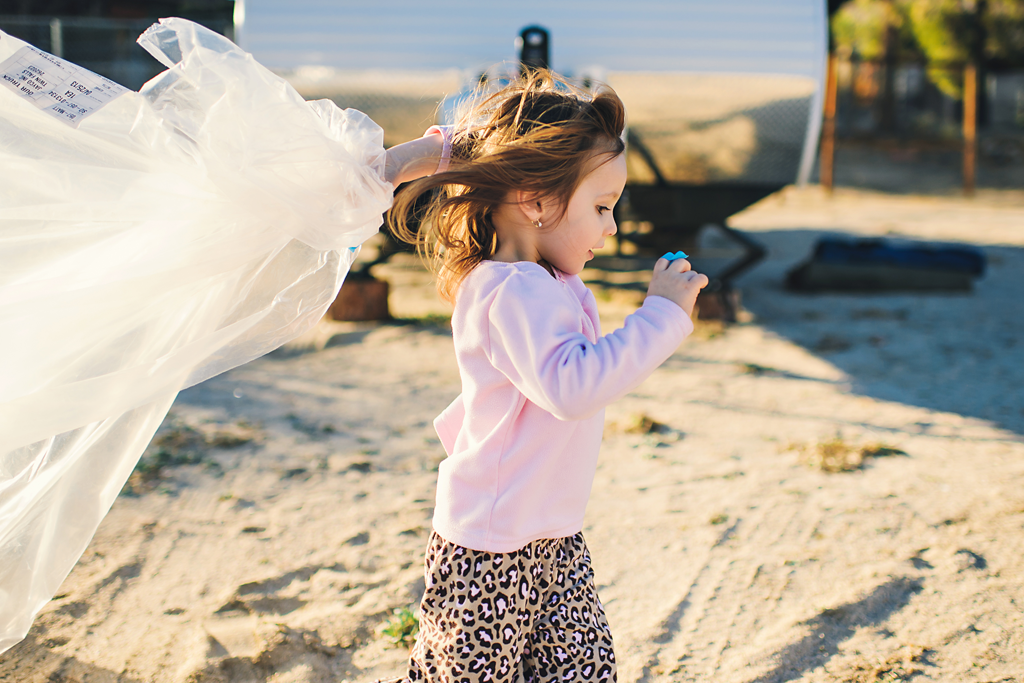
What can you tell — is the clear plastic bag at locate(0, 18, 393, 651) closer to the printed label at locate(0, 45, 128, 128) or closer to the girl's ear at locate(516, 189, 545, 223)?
the printed label at locate(0, 45, 128, 128)

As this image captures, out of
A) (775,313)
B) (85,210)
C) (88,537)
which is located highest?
(85,210)

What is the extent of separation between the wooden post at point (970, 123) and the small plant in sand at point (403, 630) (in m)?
13.5

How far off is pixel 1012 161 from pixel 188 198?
18.5 metres

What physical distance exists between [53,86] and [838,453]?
3.08 meters

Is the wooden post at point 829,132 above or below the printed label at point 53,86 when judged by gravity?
below

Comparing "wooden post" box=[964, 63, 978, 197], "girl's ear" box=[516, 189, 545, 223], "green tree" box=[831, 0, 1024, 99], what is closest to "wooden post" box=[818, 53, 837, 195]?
"wooden post" box=[964, 63, 978, 197]

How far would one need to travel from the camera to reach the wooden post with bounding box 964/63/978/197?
1247cm

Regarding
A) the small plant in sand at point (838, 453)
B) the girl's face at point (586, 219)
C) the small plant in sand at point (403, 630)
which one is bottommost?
the small plant in sand at point (838, 453)

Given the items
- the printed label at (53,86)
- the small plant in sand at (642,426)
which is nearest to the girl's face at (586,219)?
the printed label at (53,86)

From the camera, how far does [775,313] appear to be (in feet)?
20.2

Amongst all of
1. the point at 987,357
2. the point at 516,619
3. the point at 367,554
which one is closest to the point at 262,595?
the point at 367,554

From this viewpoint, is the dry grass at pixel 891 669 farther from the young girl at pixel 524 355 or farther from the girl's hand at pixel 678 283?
the girl's hand at pixel 678 283

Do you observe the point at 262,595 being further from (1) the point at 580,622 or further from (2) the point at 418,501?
(1) the point at 580,622

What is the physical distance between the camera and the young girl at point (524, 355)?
130cm
